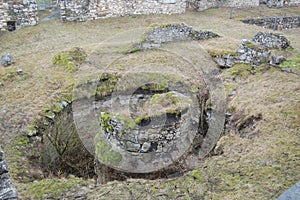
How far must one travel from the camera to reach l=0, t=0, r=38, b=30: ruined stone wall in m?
14.1

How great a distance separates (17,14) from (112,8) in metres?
5.10

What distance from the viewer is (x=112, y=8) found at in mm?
17141

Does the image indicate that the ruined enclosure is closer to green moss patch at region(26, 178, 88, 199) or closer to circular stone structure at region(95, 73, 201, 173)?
circular stone structure at region(95, 73, 201, 173)

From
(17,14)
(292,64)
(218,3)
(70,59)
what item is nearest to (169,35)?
(70,59)

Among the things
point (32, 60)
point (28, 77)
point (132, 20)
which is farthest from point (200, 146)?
point (132, 20)

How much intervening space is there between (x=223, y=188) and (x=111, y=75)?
5.94 meters

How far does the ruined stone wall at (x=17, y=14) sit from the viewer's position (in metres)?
14.1

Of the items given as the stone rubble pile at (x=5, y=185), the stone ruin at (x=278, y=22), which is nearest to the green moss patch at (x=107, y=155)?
the stone rubble pile at (x=5, y=185)

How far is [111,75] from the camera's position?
10125 mm

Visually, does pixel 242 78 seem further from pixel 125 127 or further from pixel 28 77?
pixel 28 77

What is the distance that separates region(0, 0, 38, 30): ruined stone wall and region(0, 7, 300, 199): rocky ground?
518 mm

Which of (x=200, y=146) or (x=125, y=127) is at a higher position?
(x=125, y=127)

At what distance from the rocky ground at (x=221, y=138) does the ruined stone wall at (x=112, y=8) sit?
1.37 metres

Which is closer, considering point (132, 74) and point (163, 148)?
point (163, 148)
